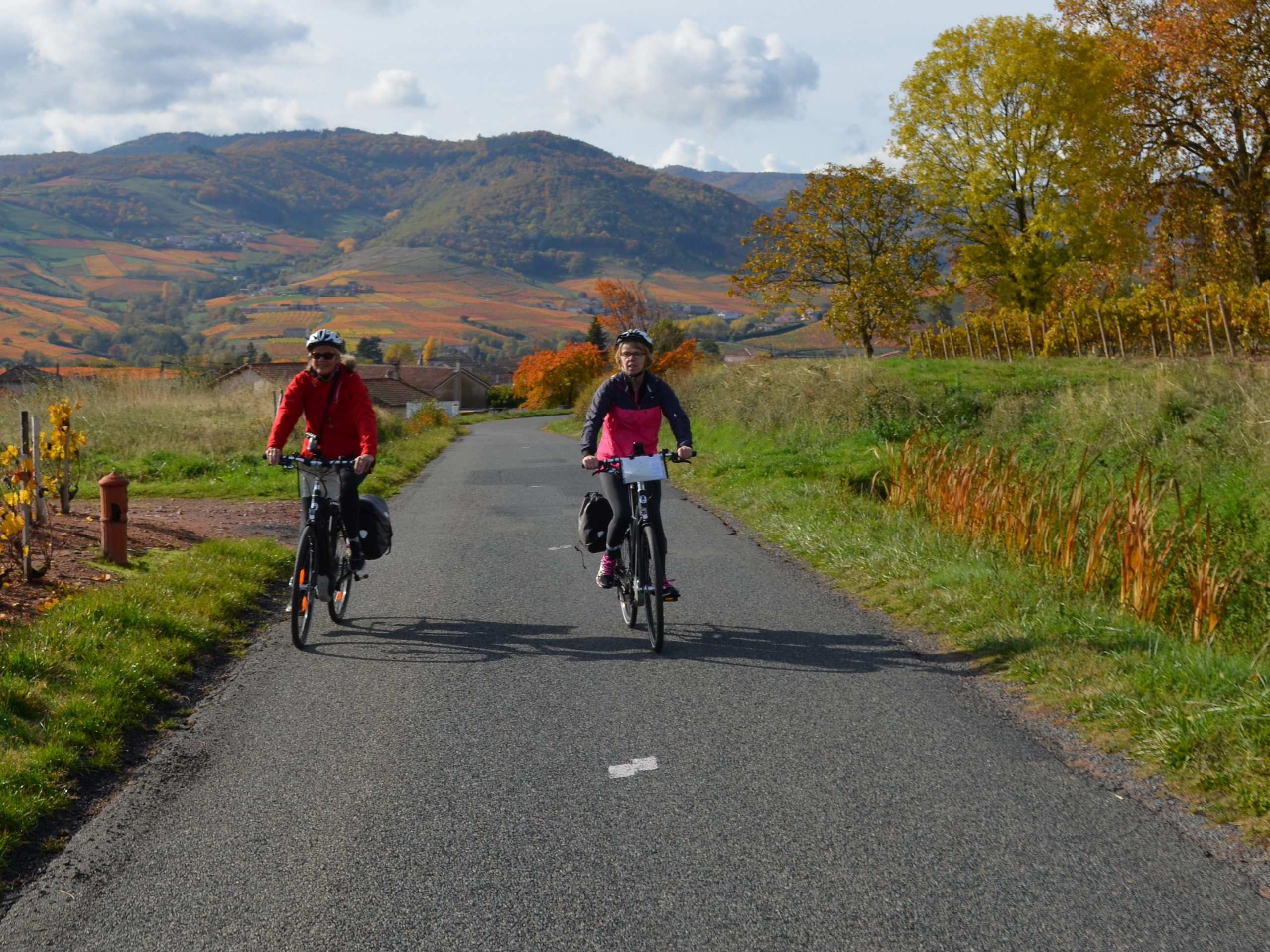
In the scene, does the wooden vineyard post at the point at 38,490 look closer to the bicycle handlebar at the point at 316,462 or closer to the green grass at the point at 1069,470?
the bicycle handlebar at the point at 316,462

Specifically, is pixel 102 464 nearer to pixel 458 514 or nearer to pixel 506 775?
pixel 458 514

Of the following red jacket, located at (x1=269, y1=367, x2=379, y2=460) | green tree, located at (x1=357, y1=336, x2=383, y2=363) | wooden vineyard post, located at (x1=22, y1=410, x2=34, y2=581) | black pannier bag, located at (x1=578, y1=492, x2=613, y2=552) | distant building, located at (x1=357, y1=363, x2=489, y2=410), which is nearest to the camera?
Result: red jacket, located at (x1=269, y1=367, x2=379, y2=460)

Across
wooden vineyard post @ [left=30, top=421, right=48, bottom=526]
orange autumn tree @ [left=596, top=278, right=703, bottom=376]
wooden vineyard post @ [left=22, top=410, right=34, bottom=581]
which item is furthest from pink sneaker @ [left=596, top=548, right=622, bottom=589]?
orange autumn tree @ [left=596, top=278, right=703, bottom=376]

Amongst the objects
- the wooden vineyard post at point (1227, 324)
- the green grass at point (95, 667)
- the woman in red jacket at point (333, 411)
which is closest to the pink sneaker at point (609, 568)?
the woman in red jacket at point (333, 411)

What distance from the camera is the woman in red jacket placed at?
7.59 m

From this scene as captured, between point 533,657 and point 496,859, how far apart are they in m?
3.01

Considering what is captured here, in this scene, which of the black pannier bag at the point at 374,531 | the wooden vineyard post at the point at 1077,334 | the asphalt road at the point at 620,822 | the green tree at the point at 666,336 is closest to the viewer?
the asphalt road at the point at 620,822

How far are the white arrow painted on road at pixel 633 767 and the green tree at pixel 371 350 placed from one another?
518 ft

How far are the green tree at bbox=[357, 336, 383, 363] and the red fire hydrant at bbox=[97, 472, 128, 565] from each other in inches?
5994

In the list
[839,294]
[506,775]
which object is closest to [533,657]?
[506,775]

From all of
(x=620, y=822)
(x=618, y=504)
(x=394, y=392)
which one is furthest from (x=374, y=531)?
(x=394, y=392)

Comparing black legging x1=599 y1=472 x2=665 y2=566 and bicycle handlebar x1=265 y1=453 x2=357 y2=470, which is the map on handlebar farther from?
bicycle handlebar x1=265 y1=453 x2=357 y2=470

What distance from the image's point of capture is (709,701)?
580 centimetres

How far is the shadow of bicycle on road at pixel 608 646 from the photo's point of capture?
6.70 metres
